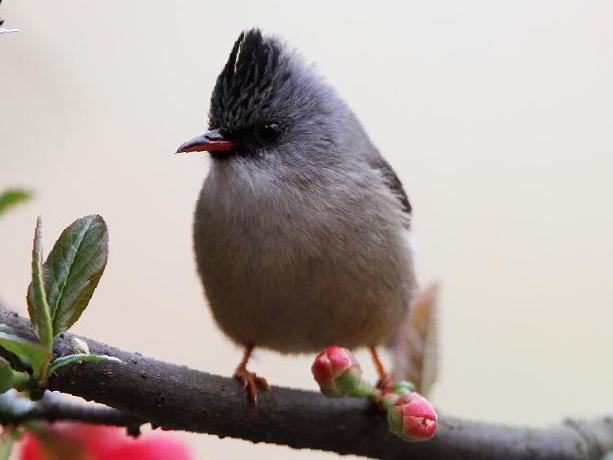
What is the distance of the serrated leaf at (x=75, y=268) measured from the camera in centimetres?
52

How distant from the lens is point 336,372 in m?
0.69

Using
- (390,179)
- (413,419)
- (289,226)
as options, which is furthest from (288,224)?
(413,419)

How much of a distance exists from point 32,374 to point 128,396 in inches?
4.1

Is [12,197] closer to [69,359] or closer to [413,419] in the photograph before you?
[69,359]

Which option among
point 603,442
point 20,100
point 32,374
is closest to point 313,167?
point 20,100

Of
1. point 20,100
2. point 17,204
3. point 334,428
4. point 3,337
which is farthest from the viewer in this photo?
point 20,100

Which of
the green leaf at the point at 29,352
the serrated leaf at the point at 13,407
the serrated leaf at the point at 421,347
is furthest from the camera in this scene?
the serrated leaf at the point at 421,347

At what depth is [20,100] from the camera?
3.43ft

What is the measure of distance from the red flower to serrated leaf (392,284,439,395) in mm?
351

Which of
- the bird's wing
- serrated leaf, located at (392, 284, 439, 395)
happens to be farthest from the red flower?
the bird's wing

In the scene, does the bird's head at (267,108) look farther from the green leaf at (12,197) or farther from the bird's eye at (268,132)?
the green leaf at (12,197)

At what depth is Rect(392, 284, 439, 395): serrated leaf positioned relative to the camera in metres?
0.89

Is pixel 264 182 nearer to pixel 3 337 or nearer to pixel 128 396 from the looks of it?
pixel 128 396

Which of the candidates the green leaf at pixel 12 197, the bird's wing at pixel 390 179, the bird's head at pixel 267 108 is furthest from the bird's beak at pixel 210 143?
the green leaf at pixel 12 197
